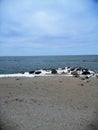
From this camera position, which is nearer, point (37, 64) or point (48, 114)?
point (48, 114)

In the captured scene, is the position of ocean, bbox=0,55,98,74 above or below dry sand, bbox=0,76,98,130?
below

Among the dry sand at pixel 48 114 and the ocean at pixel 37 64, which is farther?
the ocean at pixel 37 64

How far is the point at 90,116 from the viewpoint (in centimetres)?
392

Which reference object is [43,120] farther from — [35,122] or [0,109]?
[0,109]

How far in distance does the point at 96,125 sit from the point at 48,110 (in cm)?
136

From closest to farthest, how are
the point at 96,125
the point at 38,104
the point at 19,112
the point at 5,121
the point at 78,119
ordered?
the point at 96,125 → the point at 5,121 → the point at 78,119 → the point at 19,112 → the point at 38,104

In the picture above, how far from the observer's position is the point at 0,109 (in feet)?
14.0

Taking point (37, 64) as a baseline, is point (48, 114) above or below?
above

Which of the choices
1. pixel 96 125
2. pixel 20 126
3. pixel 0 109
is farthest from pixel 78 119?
pixel 0 109

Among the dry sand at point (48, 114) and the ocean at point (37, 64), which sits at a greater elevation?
the dry sand at point (48, 114)

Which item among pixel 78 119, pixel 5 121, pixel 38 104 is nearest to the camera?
pixel 5 121

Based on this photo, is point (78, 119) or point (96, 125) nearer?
point (96, 125)

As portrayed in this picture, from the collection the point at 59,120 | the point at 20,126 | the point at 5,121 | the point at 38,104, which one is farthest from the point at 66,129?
the point at 38,104

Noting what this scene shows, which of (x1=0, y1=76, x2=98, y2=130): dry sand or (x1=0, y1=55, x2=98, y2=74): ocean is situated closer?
(x1=0, y1=76, x2=98, y2=130): dry sand
